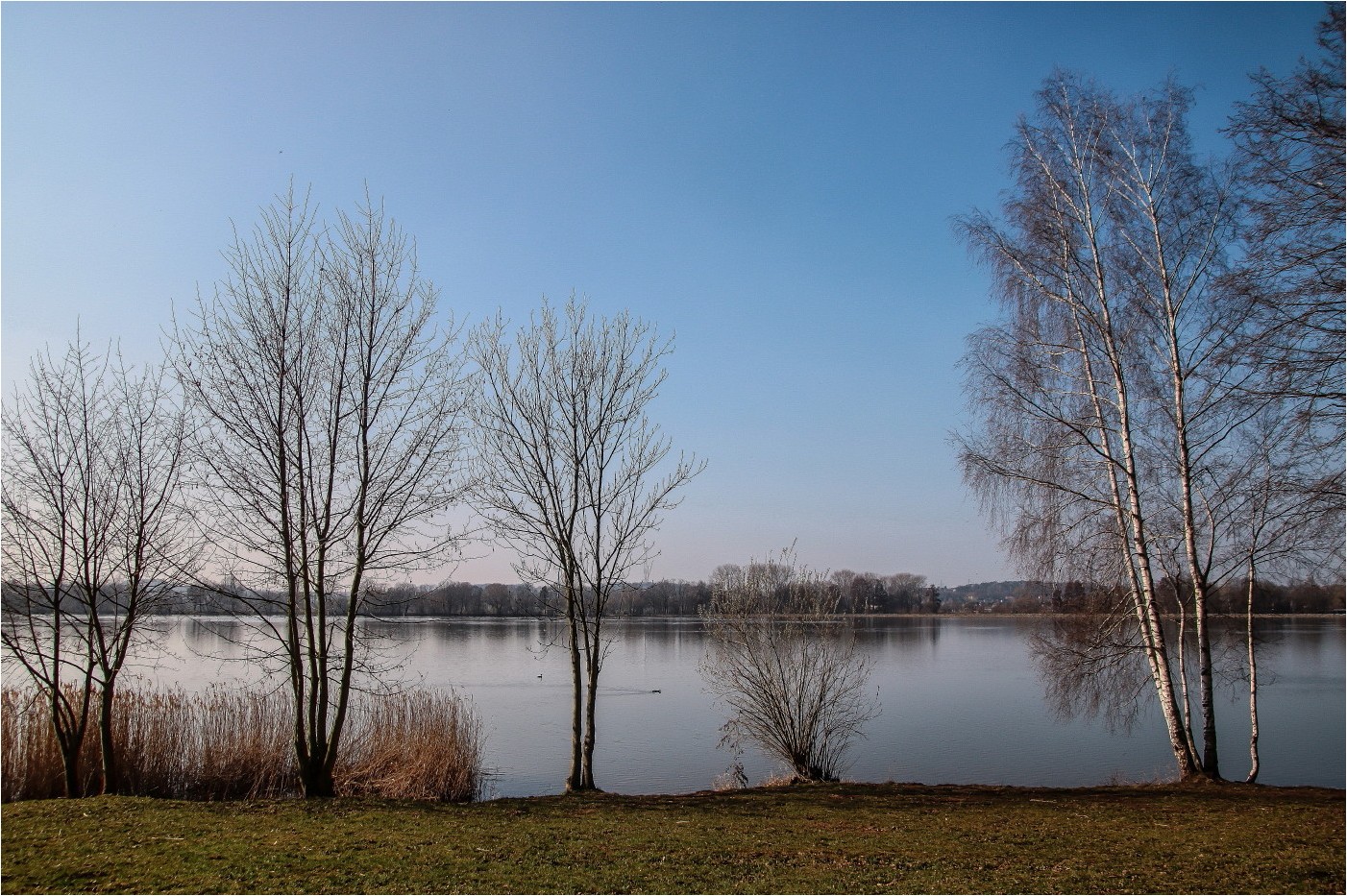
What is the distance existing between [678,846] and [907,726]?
13835 mm

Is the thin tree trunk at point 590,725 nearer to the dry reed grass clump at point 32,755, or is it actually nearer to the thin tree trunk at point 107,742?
the thin tree trunk at point 107,742

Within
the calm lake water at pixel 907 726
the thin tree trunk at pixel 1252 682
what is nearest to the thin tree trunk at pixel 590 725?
the calm lake water at pixel 907 726

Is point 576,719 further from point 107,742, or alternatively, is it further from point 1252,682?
point 1252,682

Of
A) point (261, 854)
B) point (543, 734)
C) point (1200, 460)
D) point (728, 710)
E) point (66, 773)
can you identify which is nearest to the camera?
point (261, 854)

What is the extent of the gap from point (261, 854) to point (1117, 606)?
1086cm

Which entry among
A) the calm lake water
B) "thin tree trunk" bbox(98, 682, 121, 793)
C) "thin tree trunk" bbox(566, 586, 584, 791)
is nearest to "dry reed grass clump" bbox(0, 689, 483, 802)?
the calm lake water

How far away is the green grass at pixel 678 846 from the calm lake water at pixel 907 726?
240cm

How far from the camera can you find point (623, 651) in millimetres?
37938

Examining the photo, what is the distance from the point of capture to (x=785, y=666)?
1357 cm

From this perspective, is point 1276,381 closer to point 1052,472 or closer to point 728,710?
point 1052,472

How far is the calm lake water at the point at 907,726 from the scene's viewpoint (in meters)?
13.7

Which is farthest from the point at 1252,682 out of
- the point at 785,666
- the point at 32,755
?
the point at 32,755

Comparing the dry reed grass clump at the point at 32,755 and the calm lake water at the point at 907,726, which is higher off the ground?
the dry reed grass clump at the point at 32,755

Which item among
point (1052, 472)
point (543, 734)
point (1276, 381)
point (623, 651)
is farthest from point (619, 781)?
point (623, 651)
